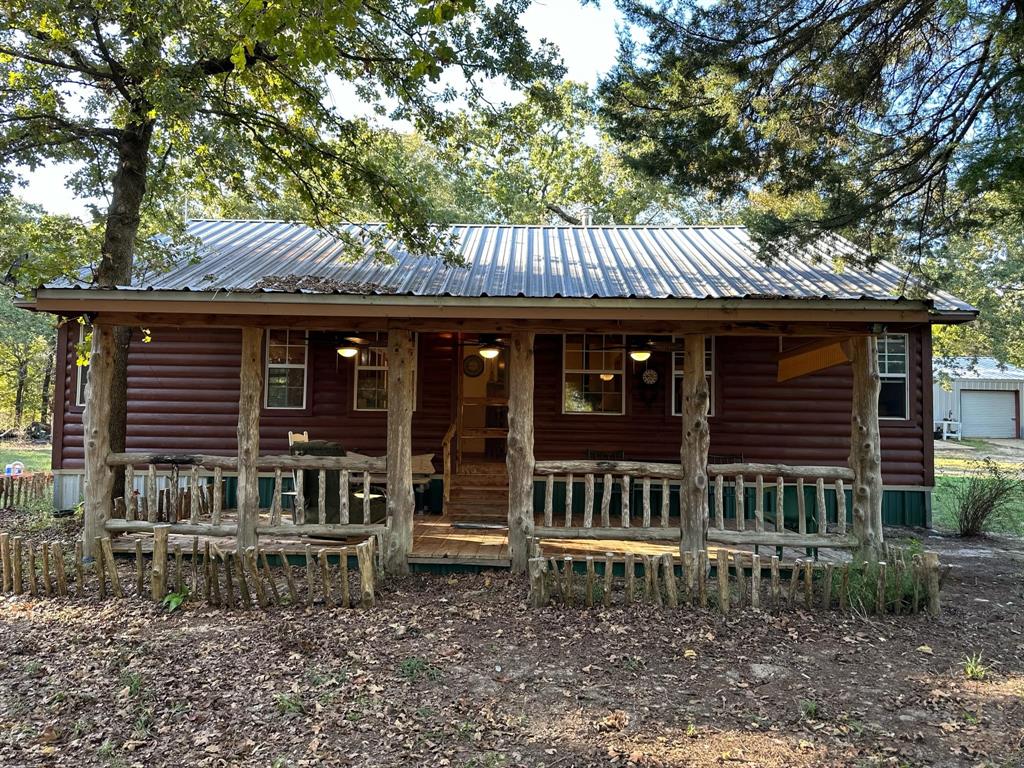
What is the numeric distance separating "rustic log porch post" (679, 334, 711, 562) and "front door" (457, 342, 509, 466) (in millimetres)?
4932

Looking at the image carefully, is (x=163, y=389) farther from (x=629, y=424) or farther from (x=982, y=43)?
(x=982, y=43)

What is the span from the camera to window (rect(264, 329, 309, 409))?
9867mm

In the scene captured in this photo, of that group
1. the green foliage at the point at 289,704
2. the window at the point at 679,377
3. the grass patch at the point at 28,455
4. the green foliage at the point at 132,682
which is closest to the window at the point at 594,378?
the window at the point at 679,377

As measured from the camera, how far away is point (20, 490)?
10.6 m

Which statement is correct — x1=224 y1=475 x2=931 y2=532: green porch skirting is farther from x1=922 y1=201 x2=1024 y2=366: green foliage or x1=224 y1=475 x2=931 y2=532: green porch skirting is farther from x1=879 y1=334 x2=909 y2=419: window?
x1=922 y1=201 x2=1024 y2=366: green foliage

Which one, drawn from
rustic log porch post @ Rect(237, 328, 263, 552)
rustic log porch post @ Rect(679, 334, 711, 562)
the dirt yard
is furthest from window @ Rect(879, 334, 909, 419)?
rustic log porch post @ Rect(237, 328, 263, 552)

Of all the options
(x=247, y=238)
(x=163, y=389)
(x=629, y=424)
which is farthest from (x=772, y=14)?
(x=163, y=389)

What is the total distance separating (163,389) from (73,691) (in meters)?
6.87

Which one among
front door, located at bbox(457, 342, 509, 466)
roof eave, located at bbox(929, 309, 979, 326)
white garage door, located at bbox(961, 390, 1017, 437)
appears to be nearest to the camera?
roof eave, located at bbox(929, 309, 979, 326)

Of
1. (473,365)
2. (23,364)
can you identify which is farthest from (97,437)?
(23,364)

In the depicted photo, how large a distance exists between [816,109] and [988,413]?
30.0 m

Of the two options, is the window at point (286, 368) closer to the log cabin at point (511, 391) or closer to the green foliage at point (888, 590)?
the log cabin at point (511, 391)

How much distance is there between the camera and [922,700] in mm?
3918

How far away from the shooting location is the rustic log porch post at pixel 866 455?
6055mm
